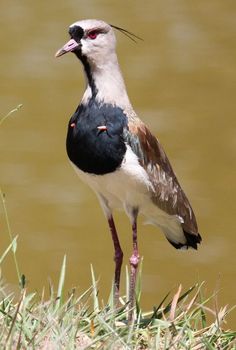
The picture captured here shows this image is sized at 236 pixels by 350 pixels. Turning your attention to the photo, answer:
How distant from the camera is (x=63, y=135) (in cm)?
798

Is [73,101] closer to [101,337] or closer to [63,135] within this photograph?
[63,135]

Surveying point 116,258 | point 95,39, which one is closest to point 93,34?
point 95,39

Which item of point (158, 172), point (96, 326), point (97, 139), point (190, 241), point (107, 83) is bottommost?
point (190, 241)

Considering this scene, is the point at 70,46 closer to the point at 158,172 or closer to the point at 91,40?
the point at 91,40

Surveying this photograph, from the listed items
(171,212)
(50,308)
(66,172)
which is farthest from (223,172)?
(50,308)

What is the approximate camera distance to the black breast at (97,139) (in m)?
4.70

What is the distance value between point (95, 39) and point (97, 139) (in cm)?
32

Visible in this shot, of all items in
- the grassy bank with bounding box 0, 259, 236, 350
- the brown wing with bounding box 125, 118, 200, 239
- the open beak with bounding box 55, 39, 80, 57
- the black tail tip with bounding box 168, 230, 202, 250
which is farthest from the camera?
the black tail tip with bounding box 168, 230, 202, 250

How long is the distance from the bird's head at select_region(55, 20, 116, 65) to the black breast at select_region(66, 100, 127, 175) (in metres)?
0.15

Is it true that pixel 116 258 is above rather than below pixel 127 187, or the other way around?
below

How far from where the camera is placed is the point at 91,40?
4.70m

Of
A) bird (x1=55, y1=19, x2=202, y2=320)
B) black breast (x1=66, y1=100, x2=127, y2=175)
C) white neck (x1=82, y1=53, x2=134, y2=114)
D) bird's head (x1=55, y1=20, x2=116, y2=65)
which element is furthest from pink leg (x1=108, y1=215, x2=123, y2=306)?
bird's head (x1=55, y1=20, x2=116, y2=65)

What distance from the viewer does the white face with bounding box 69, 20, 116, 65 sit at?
4.69m

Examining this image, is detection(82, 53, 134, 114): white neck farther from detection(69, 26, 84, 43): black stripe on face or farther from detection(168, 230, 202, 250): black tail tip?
detection(168, 230, 202, 250): black tail tip
